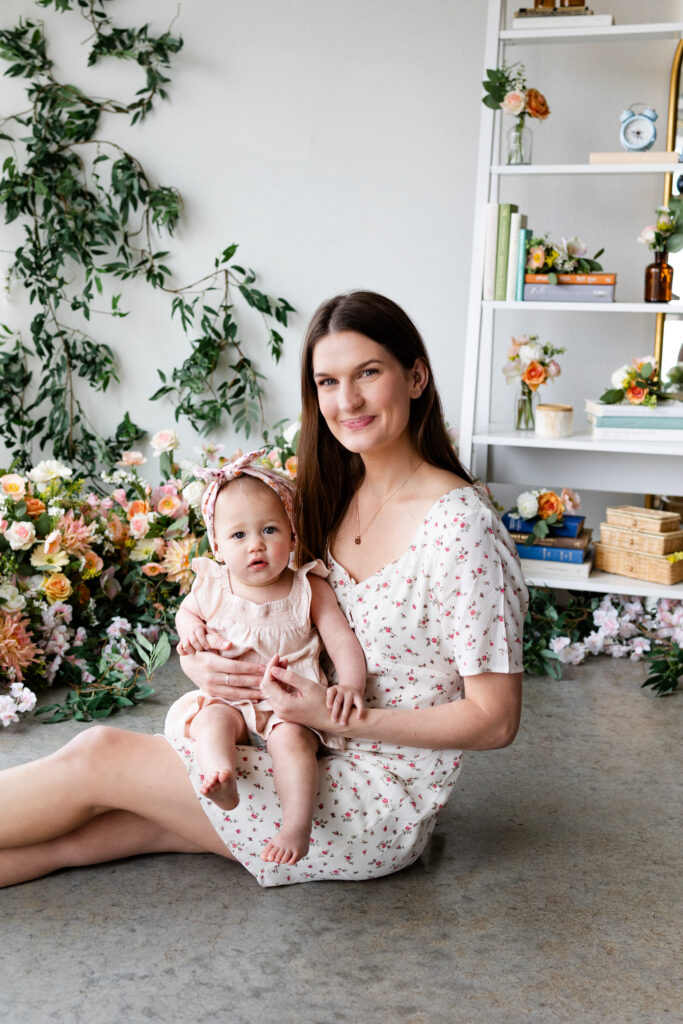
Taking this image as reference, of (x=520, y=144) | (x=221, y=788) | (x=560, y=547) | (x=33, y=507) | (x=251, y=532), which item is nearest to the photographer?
(x=221, y=788)

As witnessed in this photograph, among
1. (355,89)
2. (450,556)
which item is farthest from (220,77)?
(450,556)

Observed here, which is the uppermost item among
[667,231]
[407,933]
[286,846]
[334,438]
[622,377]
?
[667,231]

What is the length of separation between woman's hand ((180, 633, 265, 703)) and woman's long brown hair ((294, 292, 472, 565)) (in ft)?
0.75

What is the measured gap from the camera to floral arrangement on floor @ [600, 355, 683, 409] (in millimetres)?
3291

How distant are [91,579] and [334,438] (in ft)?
5.17

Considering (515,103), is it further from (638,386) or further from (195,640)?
(195,640)

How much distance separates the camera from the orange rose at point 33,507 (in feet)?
10.0

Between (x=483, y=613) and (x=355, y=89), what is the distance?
2621mm

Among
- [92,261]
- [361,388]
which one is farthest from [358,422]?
[92,261]

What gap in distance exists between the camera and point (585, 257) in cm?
348

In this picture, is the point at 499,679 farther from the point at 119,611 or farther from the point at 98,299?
the point at 98,299

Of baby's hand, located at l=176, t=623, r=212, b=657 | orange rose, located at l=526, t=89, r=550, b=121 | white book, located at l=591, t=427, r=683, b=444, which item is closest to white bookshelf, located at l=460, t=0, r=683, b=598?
white book, located at l=591, t=427, r=683, b=444

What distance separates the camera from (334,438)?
78.0 inches

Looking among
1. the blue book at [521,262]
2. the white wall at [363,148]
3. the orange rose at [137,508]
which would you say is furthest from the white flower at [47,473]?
the blue book at [521,262]
